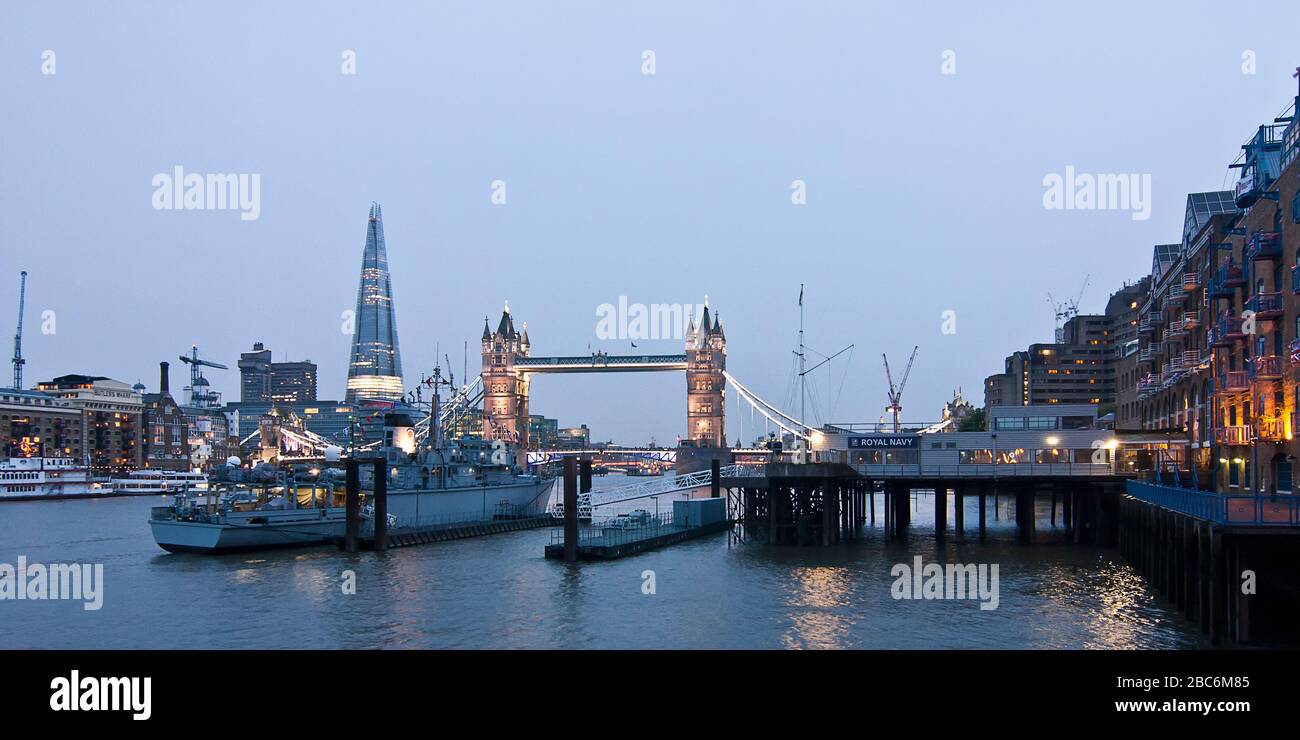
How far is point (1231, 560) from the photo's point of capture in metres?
29.9

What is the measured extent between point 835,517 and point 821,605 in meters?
25.0

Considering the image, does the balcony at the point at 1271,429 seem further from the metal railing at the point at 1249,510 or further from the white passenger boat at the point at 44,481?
the white passenger boat at the point at 44,481

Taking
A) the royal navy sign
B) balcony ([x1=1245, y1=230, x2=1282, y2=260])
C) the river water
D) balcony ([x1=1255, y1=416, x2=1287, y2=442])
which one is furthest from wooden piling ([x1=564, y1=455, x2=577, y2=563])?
balcony ([x1=1245, y1=230, x2=1282, y2=260])

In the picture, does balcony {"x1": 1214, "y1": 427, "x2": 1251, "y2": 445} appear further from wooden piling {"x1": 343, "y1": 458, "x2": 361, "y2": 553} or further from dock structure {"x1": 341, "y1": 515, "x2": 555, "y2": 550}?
dock structure {"x1": 341, "y1": 515, "x2": 555, "y2": 550}

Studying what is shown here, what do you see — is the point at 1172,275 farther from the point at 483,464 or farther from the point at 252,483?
the point at 252,483

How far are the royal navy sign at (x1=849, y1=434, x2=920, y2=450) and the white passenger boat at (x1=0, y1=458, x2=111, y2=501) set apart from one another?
13105 cm

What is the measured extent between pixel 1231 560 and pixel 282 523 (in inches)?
2167

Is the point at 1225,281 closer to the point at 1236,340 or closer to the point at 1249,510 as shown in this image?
the point at 1236,340

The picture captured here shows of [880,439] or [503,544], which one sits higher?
[880,439]

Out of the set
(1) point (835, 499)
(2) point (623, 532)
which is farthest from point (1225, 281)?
(2) point (623, 532)

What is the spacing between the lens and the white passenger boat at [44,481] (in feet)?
501

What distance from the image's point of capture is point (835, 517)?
6756 centimetres

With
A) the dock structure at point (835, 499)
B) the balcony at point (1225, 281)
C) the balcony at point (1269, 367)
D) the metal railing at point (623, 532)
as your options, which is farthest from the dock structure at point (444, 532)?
the balcony at point (1225, 281)
